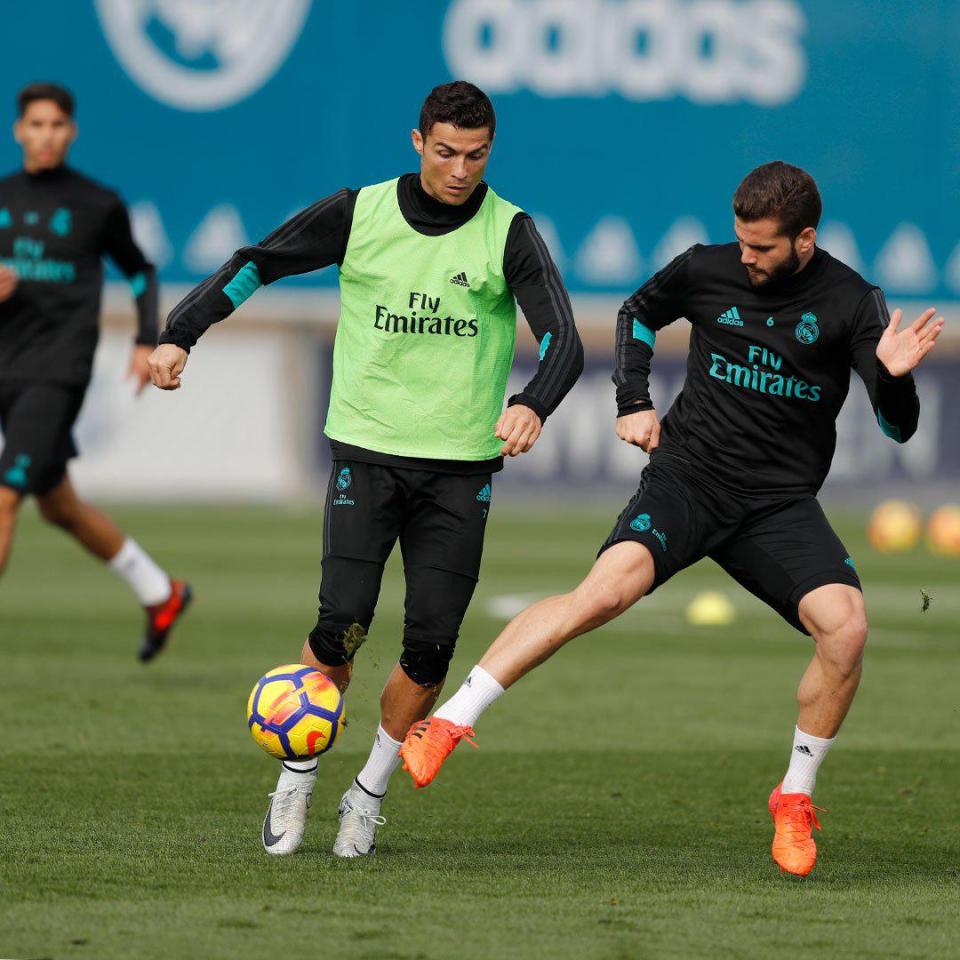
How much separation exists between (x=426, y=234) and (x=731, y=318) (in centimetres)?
97

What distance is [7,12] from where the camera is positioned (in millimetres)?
32719

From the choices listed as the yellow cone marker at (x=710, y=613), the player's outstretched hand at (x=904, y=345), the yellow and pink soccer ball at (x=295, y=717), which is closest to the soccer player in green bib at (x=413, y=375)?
the yellow and pink soccer ball at (x=295, y=717)

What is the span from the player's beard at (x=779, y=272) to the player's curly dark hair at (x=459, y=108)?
0.91 meters

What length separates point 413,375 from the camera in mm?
6145

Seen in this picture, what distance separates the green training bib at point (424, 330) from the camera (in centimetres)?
610

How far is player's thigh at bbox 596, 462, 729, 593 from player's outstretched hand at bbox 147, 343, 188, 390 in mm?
1343

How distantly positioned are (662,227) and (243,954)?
29992 mm

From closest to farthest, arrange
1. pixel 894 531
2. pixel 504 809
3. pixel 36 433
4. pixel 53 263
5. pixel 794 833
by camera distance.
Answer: pixel 794 833 < pixel 504 809 < pixel 36 433 < pixel 53 263 < pixel 894 531

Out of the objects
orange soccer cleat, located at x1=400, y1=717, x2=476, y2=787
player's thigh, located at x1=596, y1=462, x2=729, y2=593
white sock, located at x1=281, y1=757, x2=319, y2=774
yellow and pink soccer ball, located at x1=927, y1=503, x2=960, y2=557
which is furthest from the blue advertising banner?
orange soccer cleat, located at x1=400, y1=717, x2=476, y2=787

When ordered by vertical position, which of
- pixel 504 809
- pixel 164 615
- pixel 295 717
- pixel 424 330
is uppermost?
pixel 424 330

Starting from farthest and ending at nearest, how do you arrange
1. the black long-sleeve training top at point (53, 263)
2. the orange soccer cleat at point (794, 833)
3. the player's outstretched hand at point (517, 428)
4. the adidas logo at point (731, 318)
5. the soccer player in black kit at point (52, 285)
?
the black long-sleeve training top at point (53, 263), the soccer player in black kit at point (52, 285), the adidas logo at point (731, 318), the player's outstretched hand at point (517, 428), the orange soccer cleat at point (794, 833)

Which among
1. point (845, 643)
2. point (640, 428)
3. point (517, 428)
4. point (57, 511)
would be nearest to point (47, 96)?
point (57, 511)

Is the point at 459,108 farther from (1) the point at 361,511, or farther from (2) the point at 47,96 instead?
(2) the point at 47,96

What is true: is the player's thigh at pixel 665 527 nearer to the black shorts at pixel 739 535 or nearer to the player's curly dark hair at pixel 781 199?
the black shorts at pixel 739 535
